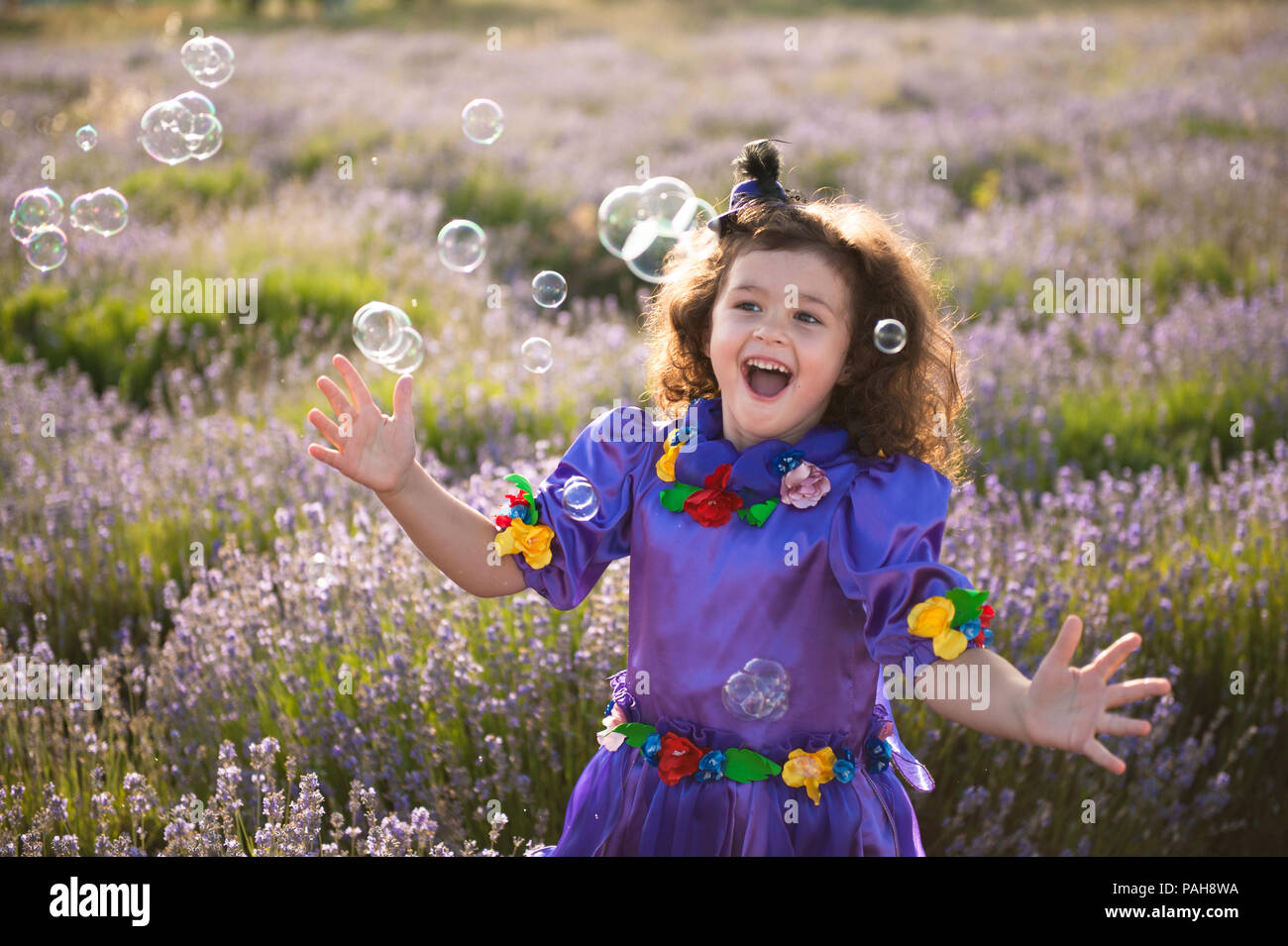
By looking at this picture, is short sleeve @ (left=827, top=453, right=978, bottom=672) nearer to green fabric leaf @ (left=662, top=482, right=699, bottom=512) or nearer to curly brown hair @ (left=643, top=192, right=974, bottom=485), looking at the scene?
curly brown hair @ (left=643, top=192, right=974, bottom=485)

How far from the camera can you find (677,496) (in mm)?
2354

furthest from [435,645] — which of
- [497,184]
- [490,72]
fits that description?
[490,72]

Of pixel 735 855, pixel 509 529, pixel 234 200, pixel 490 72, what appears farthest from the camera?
pixel 490 72

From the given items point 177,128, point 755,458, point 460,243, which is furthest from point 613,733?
point 177,128

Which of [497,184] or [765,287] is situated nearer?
[765,287]

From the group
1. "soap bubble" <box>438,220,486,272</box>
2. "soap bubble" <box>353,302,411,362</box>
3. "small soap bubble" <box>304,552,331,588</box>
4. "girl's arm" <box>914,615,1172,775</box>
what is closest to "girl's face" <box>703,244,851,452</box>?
"girl's arm" <box>914,615,1172,775</box>

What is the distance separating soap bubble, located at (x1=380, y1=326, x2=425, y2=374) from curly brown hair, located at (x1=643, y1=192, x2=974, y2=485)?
2.17ft

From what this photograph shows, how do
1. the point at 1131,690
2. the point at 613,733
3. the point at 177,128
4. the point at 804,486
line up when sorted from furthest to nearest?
the point at 177,128 → the point at 613,733 → the point at 804,486 → the point at 1131,690

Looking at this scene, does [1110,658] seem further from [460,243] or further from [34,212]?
[34,212]

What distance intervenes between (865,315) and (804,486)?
1.43 feet

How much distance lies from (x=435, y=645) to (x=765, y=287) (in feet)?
4.21

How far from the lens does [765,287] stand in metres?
2.30

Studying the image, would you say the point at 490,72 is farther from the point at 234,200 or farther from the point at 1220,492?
the point at 1220,492

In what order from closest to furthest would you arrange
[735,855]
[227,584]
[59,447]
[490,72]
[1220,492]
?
[735,855], [227,584], [1220,492], [59,447], [490,72]
